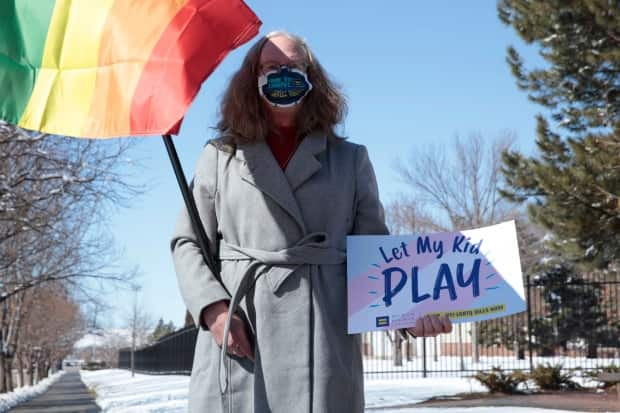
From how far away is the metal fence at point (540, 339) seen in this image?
21312mm

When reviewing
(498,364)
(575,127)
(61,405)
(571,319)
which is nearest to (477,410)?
(575,127)

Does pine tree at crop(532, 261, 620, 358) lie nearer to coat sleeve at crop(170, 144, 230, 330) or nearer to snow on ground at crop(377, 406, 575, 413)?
snow on ground at crop(377, 406, 575, 413)

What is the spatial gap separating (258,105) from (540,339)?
27685 mm

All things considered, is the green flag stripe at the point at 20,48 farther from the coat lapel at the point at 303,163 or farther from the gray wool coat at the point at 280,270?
the coat lapel at the point at 303,163

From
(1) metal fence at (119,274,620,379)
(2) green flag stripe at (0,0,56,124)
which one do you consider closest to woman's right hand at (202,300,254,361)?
(2) green flag stripe at (0,0,56,124)

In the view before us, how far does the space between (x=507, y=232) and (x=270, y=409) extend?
929 millimetres

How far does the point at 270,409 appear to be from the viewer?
2.50 meters

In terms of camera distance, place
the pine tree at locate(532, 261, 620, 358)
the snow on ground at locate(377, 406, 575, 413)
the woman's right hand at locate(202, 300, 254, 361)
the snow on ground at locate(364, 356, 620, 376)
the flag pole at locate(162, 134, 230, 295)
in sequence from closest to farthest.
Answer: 1. the woman's right hand at locate(202, 300, 254, 361)
2. the flag pole at locate(162, 134, 230, 295)
3. the snow on ground at locate(377, 406, 575, 413)
4. the snow on ground at locate(364, 356, 620, 376)
5. the pine tree at locate(532, 261, 620, 358)

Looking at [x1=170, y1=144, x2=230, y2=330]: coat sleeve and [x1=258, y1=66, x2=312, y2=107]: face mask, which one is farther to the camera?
[x1=258, y1=66, x2=312, y2=107]: face mask

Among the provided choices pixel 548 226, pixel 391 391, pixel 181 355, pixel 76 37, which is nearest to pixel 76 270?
pixel 181 355

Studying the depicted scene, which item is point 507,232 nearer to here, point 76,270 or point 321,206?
point 321,206

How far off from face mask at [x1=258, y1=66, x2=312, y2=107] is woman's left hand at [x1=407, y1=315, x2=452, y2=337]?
0.82m

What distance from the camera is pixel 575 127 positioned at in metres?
15.4

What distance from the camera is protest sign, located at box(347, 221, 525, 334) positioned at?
8.38ft
